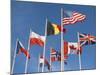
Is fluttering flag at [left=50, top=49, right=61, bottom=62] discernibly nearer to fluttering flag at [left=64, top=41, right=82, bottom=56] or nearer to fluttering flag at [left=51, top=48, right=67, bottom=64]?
fluttering flag at [left=51, top=48, right=67, bottom=64]

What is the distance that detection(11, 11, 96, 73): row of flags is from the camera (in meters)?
2.33

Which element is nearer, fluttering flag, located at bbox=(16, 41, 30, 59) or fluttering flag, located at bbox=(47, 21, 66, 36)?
fluttering flag, located at bbox=(16, 41, 30, 59)

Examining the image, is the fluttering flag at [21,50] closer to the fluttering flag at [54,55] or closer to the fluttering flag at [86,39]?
the fluttering flag at [54,55]

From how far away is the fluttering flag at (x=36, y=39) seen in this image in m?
2.33

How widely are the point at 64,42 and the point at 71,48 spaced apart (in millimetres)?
117

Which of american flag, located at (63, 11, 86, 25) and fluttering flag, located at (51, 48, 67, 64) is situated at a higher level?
american flag, located at (63, 11, 86, 25)

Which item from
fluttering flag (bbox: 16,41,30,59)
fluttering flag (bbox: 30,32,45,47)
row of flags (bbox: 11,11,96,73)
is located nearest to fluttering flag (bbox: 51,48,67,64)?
row of flags (bbox: 11,11,96,73)

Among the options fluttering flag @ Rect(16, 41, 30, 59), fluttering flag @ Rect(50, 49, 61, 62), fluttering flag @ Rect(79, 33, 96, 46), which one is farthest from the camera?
fluttering flag @ Rect(79, 33, 96, 46)

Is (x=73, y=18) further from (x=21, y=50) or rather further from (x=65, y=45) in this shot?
(x=21, y=50)

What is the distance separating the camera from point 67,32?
2457 millimetres

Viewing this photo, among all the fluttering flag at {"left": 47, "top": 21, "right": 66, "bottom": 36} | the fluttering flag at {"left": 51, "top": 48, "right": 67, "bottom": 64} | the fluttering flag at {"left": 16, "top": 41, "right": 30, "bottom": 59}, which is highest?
the fluttering flag at {"left": 47, "top": 21, "right": 66, "bottom": 36}

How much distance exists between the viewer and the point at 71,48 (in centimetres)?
248

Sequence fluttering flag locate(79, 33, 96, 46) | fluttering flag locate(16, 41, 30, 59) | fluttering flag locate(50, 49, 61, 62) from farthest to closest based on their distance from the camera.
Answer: fluttering flag locate(79, 33, 96, 46), fluttering flag locate(50, 49, 61, 62), fluttering flag locate(16, 41, 30, 59)

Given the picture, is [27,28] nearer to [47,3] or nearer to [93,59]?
[47,3]
